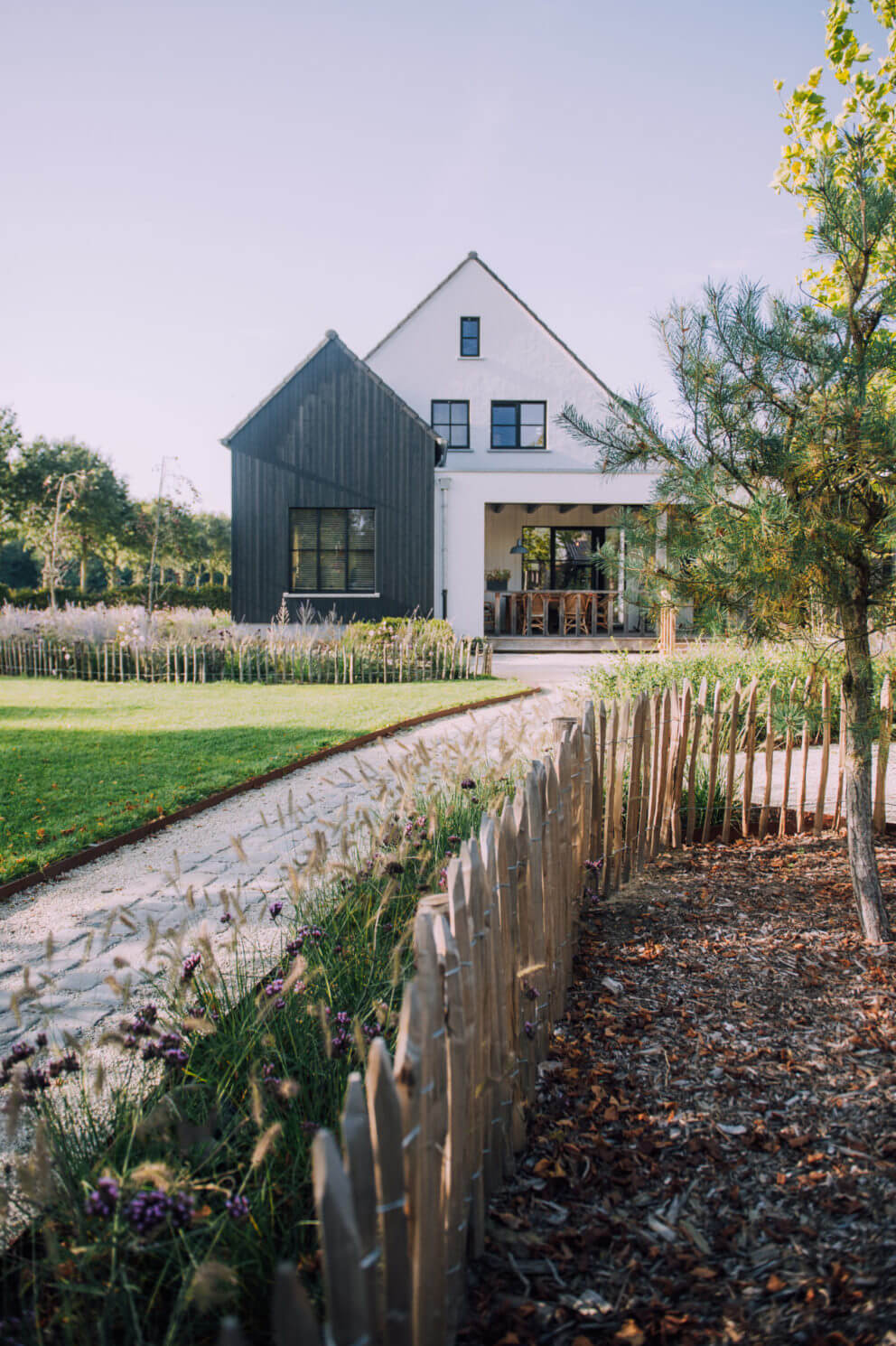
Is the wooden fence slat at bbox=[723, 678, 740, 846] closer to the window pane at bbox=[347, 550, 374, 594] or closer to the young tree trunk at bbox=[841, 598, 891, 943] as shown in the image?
the young tree trunk at bbox=[841, 598, 891, 943]

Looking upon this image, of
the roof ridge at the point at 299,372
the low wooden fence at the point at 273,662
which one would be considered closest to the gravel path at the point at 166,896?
the low wooden fence at the point at 273,662

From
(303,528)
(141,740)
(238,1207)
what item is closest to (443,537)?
(303,528)

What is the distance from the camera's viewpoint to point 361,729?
8.64 meters

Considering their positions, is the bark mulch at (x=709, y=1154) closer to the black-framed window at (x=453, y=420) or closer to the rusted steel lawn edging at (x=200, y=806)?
the rusted steel lawn edging at (x=200, y=806)

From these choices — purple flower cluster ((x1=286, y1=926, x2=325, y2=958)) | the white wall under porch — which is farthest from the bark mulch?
the white wall under porch

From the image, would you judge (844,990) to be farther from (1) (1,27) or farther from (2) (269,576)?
(2) (269,576)

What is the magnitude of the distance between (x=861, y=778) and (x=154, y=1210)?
3.13 meters

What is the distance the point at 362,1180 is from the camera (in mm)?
1156

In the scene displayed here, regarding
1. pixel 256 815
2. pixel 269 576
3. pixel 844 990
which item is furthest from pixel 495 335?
pixel 844 990

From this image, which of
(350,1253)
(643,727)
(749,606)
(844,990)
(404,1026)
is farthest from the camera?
(643,727)

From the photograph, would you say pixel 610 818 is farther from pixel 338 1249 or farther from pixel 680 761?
pixel 338 1249

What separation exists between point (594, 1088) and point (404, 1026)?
128 cm

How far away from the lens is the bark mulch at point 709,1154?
5.28ft

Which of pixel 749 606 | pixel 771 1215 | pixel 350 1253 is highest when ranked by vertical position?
pixel 749 606
